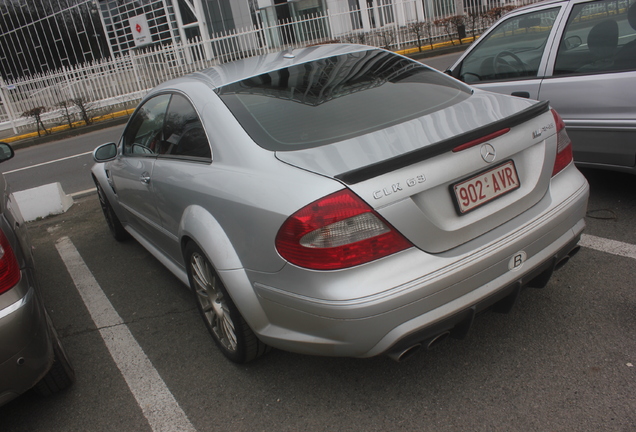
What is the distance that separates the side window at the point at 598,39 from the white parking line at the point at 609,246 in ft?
3.89

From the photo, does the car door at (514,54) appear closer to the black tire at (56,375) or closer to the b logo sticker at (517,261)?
the b logo sticker at (517,261)

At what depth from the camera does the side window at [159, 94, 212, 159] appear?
116 inches

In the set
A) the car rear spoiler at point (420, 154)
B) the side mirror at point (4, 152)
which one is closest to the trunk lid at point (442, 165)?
the car rear spoiler at point (420, 154)

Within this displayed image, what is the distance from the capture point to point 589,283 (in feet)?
10.4

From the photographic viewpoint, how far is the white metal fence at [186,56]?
56.9 feet

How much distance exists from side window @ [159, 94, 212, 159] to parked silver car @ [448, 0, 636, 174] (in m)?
2.21

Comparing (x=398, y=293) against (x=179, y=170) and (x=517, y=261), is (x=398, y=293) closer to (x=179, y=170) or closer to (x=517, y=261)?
(x=517, y=261)

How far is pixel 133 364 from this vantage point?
3.17m

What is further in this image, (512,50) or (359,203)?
(512,50)

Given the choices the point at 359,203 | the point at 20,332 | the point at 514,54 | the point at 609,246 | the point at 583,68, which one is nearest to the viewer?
the point at 359,203

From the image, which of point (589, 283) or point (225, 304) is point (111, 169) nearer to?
point (225, 304)

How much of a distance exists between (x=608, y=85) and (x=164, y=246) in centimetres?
325

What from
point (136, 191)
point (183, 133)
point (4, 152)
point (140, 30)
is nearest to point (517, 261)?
point (183, 133)

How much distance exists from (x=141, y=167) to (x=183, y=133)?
0.67 m
